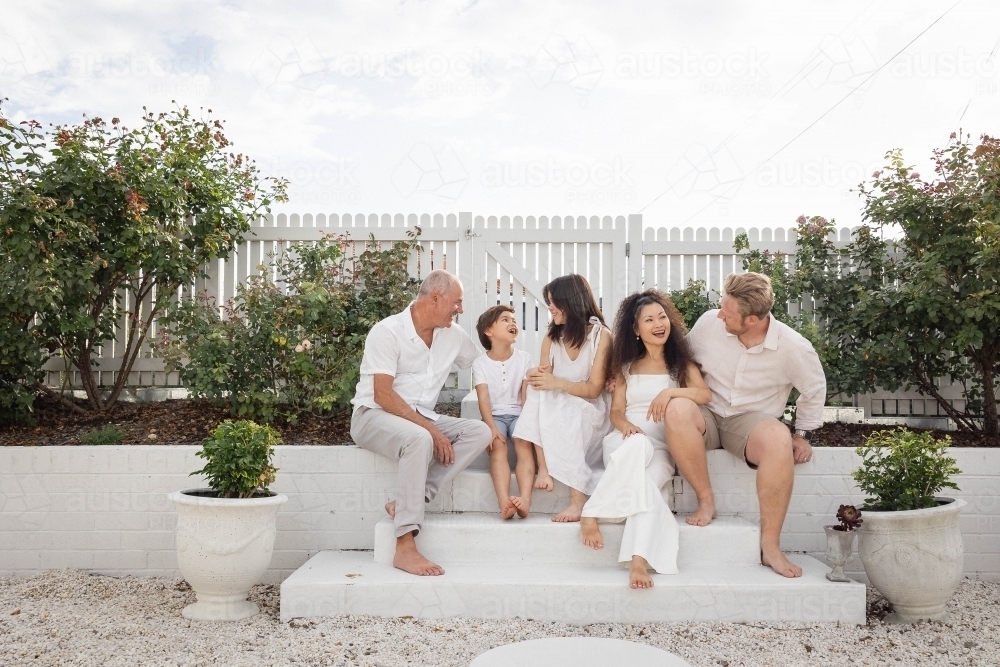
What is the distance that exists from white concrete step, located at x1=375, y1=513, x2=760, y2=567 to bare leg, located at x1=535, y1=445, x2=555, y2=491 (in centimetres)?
19

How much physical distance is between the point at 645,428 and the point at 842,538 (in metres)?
0.95

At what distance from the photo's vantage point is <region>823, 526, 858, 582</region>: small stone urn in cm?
315

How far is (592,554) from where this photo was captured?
340 cm

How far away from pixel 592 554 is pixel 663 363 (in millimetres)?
973

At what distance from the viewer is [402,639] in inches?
114

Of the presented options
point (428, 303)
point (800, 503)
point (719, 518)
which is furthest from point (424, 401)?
point (800, 503)

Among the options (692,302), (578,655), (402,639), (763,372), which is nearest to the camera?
(578,655)

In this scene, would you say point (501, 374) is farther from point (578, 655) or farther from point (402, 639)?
point (578, 655)

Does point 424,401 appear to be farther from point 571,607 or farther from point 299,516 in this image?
point 571,607

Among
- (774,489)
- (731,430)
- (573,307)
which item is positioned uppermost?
(573,307)

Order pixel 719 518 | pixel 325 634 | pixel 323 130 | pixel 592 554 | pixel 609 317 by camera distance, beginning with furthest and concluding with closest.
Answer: pixel 609 317
pixel 323 130
pixel 719 518
pixel 592 554
pixel 325 634

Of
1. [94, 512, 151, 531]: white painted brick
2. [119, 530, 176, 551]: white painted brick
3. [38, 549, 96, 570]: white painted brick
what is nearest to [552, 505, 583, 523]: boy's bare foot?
[119, 530, 176, 551]: white painted brick

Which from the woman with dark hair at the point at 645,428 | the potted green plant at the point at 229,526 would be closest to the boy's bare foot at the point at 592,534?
the woman with dark hair at the point at 645,428

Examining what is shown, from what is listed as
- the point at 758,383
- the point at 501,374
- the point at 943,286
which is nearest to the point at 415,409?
the point at 501,374
